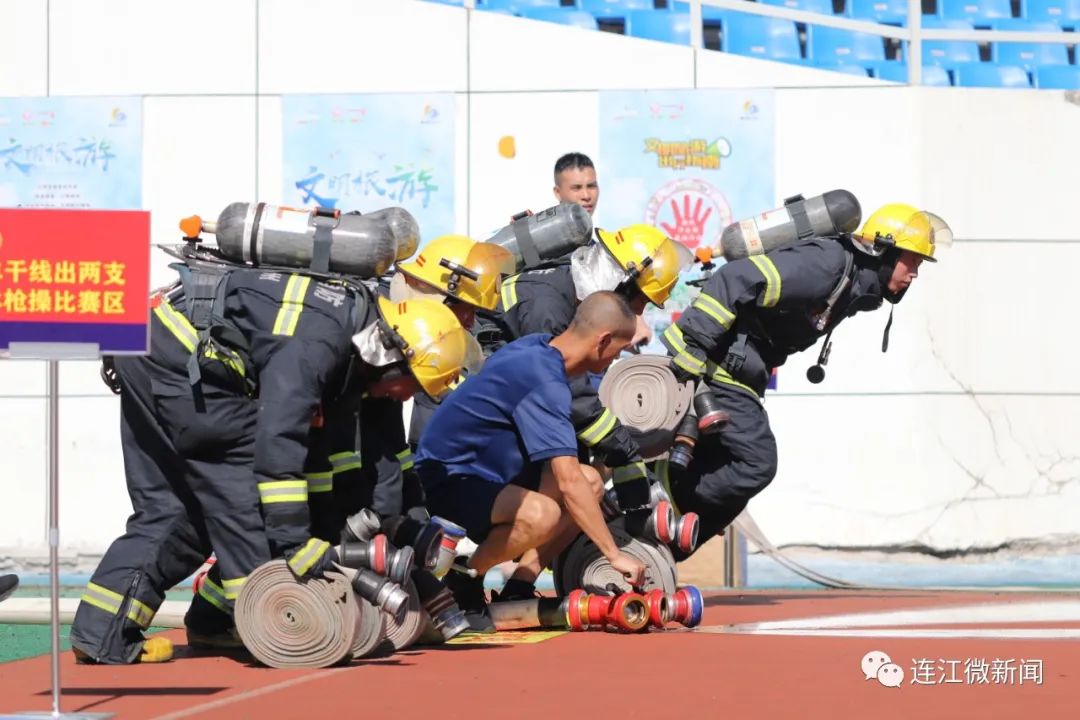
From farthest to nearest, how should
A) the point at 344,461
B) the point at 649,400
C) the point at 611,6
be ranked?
the point at 611,6
the point at 649,400
the point at 344,461

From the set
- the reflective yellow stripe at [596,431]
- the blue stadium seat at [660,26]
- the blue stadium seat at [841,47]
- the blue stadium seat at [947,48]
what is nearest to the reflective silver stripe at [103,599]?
the reflective yellow stripe at [596,431]

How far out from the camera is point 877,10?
13852 millimetres

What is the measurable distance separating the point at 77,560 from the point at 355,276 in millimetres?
5436

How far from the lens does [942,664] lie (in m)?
5.78

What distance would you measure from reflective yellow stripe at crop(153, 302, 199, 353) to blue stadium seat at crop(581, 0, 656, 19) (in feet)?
23.8

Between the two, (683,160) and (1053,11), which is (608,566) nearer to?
(683,160)

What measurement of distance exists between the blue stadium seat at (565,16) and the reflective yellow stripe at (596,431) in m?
6.29

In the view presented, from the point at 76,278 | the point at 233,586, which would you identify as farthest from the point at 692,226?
the point at 76,278

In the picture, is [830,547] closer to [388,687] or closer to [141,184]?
[141,184]

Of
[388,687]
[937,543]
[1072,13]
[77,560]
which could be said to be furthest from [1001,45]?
[388,687]

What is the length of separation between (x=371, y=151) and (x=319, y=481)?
203 inches

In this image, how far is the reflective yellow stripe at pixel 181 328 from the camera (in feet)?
20.3

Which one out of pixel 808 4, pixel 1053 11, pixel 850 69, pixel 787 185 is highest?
pixel 1053 11

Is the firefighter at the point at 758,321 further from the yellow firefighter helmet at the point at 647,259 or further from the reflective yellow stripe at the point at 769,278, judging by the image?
the yellow firefighter helmet at the point at 647,259
